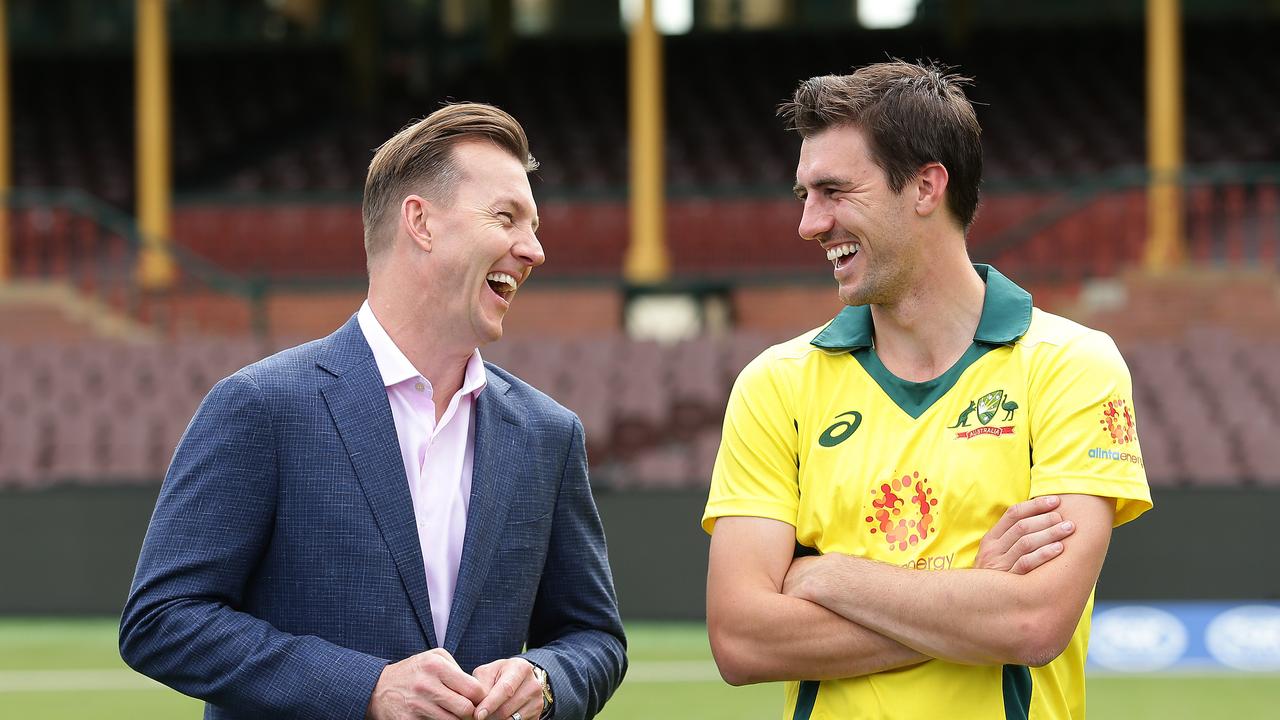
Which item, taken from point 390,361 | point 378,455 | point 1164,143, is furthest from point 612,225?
point 378,455

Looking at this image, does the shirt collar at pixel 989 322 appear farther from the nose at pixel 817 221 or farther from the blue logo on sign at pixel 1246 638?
the blue logo on sign at pixel 1246 638

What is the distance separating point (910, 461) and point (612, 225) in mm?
14460

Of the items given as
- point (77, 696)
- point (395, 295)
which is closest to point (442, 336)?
point (395, 295)

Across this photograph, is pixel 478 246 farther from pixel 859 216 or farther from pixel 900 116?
pixel 900 116

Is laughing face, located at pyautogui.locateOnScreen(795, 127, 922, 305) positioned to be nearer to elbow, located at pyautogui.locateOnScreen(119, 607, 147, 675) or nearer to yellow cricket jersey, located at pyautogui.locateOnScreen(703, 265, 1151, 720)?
yellow cricket jersey, located at pyautogui.locateOnScreen(703, 265, 1151, 720)

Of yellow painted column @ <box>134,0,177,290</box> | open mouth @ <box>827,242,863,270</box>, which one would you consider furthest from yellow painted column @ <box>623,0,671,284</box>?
open mouth @ <box>827,242,863,270</box>

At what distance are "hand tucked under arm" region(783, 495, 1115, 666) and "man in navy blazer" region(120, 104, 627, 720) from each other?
56 cm

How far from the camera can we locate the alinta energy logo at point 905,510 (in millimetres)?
2568

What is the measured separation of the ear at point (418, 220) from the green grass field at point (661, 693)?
15.9ft

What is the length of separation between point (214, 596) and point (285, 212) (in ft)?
49.7

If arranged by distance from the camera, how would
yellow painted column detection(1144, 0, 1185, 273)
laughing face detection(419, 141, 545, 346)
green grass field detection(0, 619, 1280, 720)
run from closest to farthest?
laughing face detection(419, 141, 545, 346), green grass field detection(0, 619, 1280, 720), yellow painted column detection(1144, 0, 1185, 273)

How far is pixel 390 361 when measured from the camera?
2.66 meters

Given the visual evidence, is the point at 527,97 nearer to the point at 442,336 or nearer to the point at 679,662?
the point at 679,662

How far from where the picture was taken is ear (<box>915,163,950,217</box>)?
2.68 m
